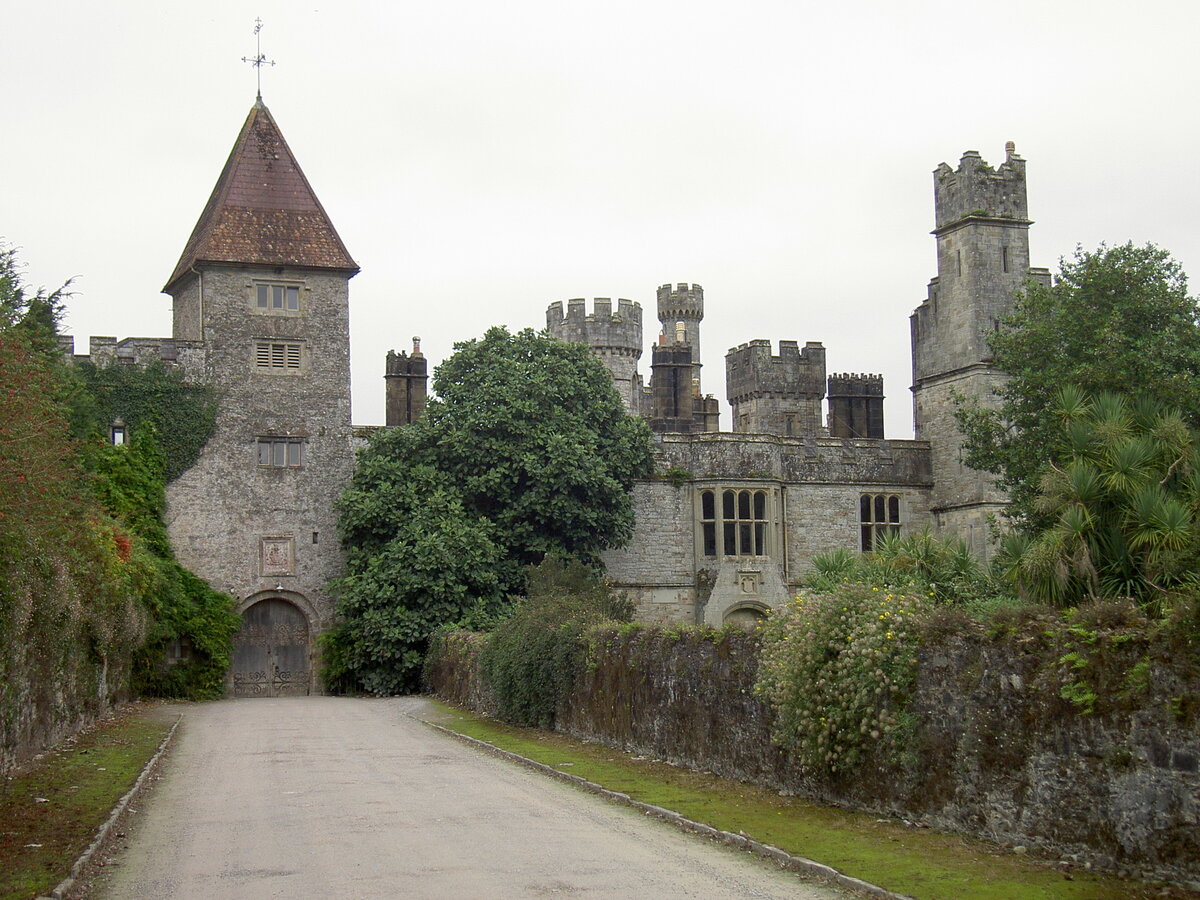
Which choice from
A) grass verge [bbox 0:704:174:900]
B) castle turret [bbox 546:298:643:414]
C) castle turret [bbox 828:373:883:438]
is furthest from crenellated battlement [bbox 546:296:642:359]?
grass verge [bbox 0:704:174:900]

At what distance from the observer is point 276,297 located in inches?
1597

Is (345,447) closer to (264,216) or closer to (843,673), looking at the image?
(264,216)

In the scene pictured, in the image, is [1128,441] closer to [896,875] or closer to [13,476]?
[896,875]

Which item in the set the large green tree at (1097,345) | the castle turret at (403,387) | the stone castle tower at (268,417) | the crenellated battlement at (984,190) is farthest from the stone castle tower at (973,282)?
the stone castle tower at (268,417)

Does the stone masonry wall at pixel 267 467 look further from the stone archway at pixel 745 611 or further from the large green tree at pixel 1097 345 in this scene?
the large green tree at pixel 1097 345

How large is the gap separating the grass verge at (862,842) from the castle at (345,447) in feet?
70.9

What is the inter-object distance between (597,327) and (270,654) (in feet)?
74.5

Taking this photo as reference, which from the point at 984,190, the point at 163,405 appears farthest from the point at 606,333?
the point at 163,405

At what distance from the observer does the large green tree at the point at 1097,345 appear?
95.1ft

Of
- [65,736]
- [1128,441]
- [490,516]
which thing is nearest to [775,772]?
[1128,441]

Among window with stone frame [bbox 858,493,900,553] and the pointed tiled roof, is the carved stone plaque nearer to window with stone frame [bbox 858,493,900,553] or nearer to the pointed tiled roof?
the pointed tiled roof

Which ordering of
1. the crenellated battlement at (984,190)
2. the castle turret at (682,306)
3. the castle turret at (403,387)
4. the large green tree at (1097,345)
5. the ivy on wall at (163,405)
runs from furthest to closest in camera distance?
the castle turret at (682,306), the castle turret at (403,387), the crenellated battlement at (984,190), the ivy on wall at (163,405), the large green tree at (1097,345)

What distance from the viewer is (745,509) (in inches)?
1740

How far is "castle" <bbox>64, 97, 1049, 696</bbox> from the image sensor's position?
39.8m
